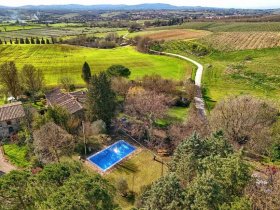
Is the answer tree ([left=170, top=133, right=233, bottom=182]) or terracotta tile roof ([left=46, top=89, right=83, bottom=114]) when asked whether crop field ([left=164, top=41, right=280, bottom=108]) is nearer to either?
terracotta tile roof ([left=46, top=89, right=83, bottom=114])

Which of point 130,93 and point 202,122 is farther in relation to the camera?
point 130,93

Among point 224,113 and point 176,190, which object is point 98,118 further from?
point 176,190

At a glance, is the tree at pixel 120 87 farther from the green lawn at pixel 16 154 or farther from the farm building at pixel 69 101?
the green lawn at pixel 16 154

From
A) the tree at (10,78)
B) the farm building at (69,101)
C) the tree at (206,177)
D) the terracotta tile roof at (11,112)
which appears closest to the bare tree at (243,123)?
the tree at (206,177)

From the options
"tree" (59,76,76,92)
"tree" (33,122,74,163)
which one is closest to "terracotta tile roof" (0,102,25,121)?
"tree" (33,122,74,163)

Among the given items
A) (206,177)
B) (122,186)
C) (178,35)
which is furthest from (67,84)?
(178,35)

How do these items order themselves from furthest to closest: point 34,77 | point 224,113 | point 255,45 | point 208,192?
point 255,45 < point 34,77 < point 224,113 < point 208,192

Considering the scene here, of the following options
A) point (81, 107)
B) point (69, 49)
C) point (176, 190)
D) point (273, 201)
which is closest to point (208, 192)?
point (176, 190)
